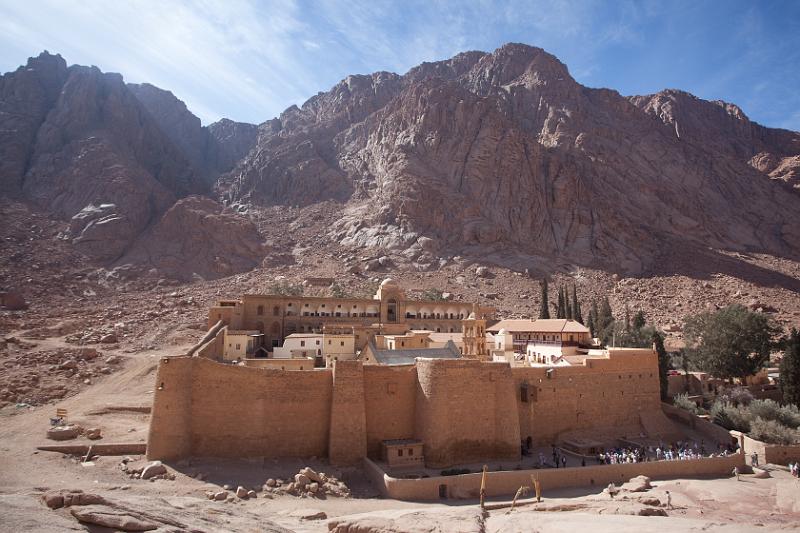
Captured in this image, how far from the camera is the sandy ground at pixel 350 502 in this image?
14.8 metres

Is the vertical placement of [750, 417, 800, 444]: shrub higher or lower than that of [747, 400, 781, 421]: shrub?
lower

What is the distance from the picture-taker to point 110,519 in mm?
9055

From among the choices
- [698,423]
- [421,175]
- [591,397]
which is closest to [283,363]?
[591,397]

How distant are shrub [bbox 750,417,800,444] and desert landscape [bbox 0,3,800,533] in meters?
2.67

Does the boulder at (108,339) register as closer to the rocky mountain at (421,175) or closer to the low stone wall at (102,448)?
the low stone wall at (102,448)

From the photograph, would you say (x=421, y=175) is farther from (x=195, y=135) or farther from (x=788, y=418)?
(x=788, y=418)

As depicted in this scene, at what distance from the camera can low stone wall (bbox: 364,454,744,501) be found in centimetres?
1892

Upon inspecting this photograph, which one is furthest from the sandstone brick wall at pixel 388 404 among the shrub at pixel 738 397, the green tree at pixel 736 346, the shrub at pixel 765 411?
the green tree at pixel 736 346

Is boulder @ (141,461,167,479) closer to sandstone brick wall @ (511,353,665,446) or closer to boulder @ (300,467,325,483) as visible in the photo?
boulder @ (300,467,325,483)

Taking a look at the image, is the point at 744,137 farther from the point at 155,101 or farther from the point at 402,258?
the point at 155,101

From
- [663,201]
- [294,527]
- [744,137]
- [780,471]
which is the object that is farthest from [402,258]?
[744,137]

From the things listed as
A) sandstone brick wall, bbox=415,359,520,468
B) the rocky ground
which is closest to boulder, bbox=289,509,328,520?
the rocky ground

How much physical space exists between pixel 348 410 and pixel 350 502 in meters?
3.95

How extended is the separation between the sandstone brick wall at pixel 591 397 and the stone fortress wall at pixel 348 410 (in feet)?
0.29
